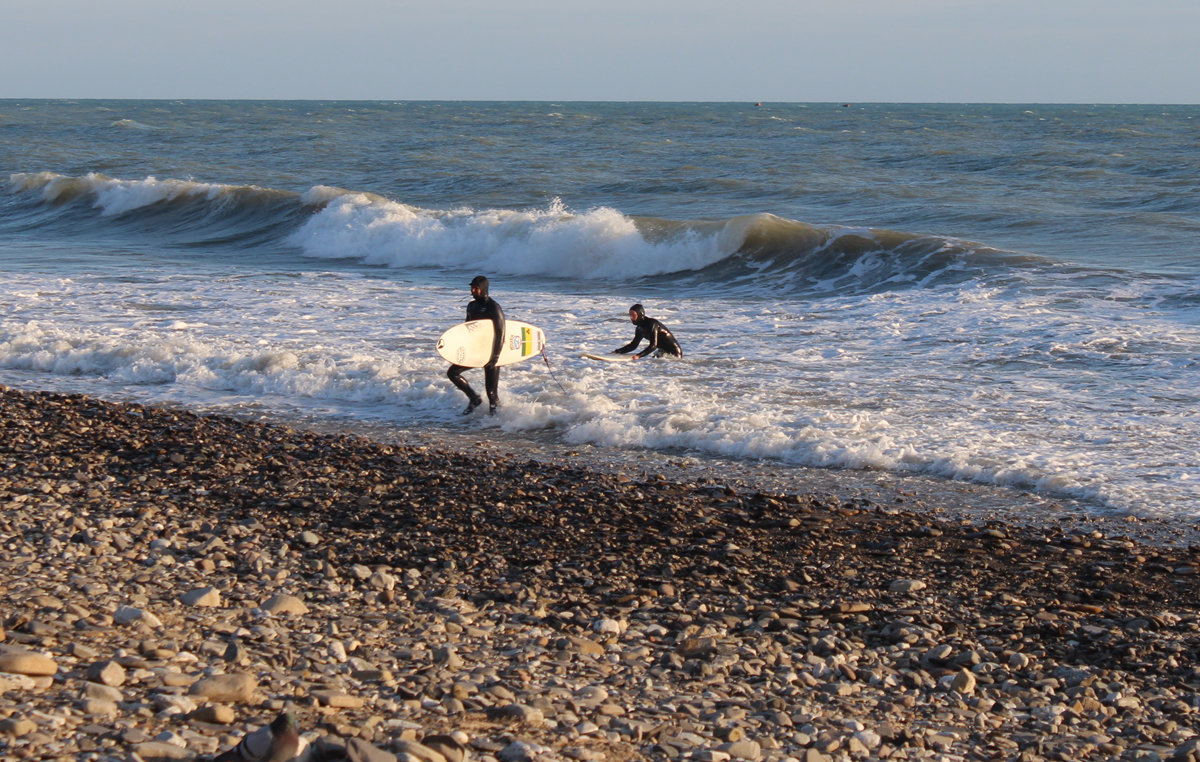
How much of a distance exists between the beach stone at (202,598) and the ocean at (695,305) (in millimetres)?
4294

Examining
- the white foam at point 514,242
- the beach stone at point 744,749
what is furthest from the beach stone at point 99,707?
the white foam at point 514,242

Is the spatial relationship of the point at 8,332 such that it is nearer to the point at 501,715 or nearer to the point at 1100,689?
the point at 501,715

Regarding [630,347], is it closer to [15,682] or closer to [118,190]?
[15,682]

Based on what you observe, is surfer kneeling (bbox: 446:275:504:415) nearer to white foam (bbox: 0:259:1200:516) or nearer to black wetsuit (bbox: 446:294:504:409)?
black wetsuit (bbox: 446:294:504:409)

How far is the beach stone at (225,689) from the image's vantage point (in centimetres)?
446

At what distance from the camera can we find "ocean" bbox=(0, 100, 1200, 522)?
10086 millimetres

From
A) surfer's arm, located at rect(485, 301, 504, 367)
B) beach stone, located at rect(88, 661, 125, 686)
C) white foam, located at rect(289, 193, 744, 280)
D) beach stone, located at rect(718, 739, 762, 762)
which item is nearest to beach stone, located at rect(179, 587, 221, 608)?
beach stone, located at rect(88, 661, 125, 686)

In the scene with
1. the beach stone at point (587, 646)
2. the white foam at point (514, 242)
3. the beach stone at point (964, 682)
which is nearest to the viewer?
A: the beach stone at point (964, 682)

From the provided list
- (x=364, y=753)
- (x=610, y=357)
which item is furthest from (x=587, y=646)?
(x=610, y=357)

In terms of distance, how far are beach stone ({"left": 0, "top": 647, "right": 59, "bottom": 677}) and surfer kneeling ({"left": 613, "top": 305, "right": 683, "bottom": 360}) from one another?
27.8 feet

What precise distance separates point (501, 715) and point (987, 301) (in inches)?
528

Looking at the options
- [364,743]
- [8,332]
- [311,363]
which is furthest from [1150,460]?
[8,332]

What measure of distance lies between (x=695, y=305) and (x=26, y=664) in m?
14.6

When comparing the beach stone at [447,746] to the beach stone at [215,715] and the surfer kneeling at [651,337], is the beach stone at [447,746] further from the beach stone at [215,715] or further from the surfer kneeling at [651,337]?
the surfer kneeling at [651,337]
